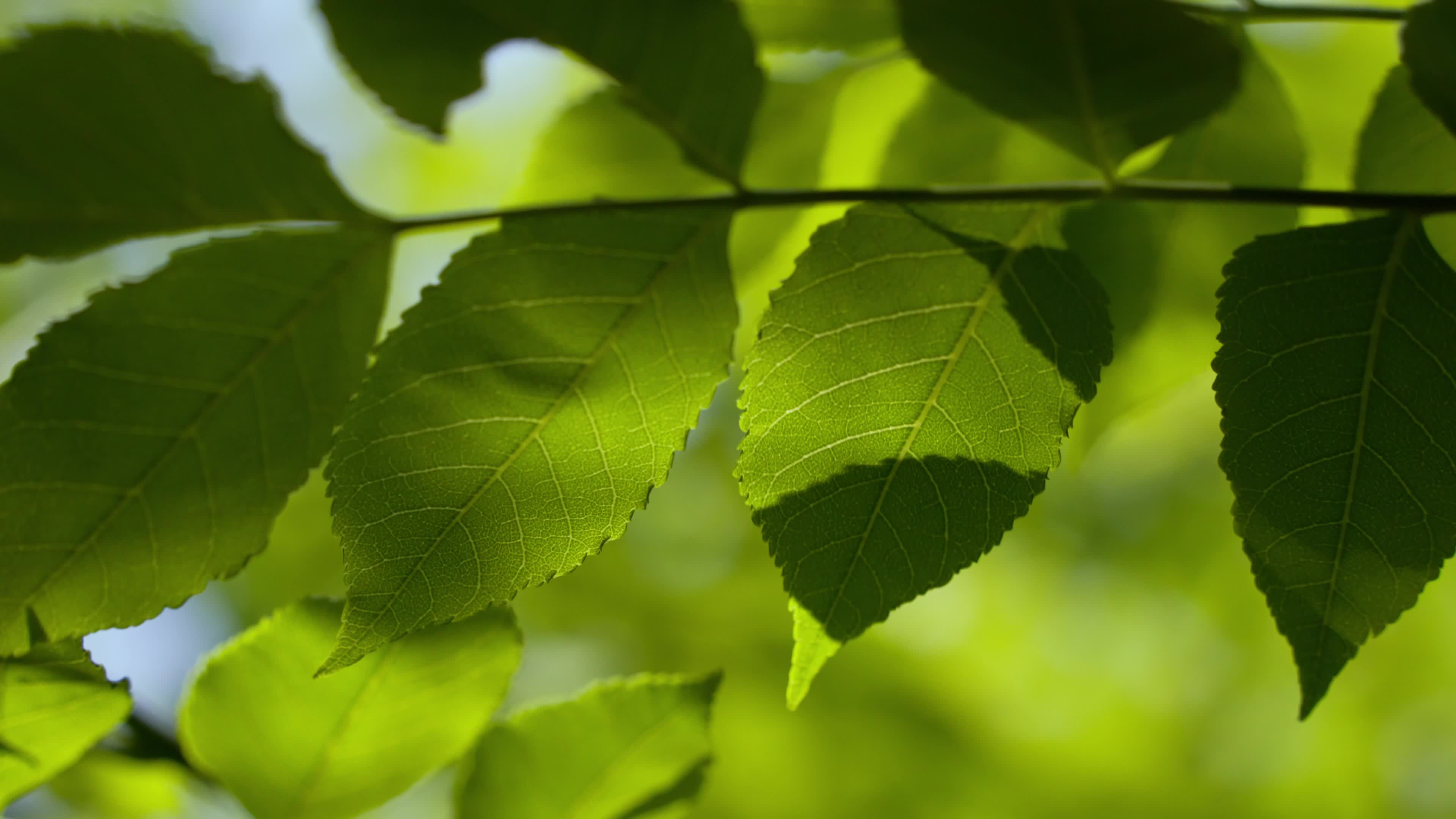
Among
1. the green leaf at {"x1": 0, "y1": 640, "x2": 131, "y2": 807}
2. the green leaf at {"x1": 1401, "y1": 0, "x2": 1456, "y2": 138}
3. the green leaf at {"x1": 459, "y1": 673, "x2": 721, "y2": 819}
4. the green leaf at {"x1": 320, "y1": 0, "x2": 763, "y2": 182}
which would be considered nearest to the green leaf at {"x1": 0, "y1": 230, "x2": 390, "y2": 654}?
the green leaf at {"x1": 0, "y1": 640, "x2": 131, "y2": 807}

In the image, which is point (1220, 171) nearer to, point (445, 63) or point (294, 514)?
point (445, 63)

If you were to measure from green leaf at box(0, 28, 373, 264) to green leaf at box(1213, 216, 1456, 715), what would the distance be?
0.70m

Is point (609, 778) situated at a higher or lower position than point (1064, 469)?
higher

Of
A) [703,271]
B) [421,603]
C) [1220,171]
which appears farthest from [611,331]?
[1220,171]

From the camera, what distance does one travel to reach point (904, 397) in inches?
25.6

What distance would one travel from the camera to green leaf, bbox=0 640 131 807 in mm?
656

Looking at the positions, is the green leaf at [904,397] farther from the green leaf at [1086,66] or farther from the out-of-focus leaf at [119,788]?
the out-of-focus leaf at [119,788]

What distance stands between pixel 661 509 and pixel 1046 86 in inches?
82.7

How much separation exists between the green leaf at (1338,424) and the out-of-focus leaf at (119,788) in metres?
1.11

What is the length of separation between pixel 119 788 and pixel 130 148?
789 mm

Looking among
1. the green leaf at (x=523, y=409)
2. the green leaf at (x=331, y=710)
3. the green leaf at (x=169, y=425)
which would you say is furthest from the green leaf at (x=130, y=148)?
the green leaf at (x=331, y=710)

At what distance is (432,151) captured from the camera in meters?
3.21

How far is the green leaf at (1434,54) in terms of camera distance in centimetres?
67

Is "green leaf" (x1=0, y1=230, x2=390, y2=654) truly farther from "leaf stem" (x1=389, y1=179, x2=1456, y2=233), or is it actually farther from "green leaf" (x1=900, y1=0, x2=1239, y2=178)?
"green leaf" (x1=900, y1=0, x2=1239, y2=178)
